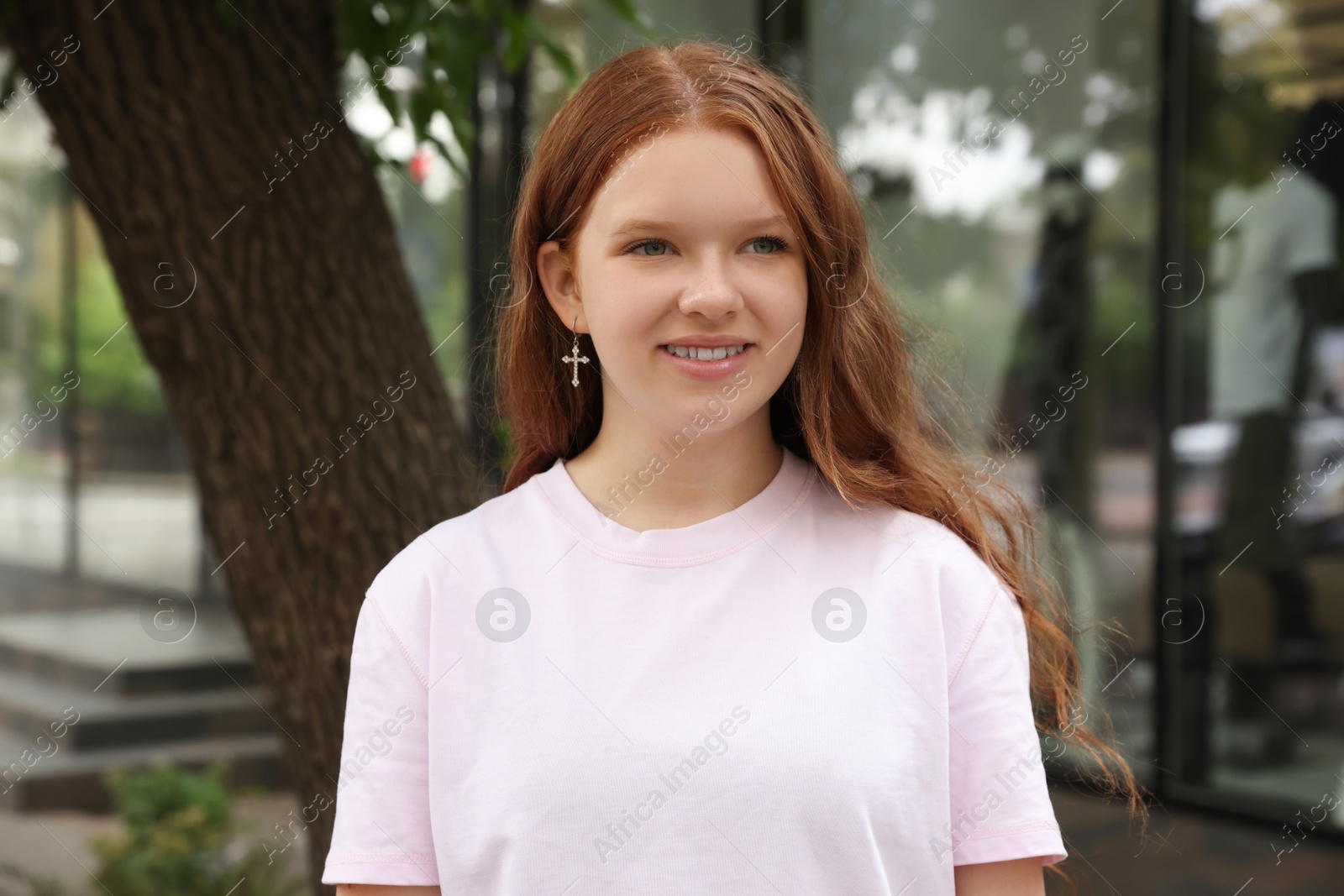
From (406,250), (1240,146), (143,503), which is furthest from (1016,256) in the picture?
(143,503)

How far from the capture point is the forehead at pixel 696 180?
1.23 metres

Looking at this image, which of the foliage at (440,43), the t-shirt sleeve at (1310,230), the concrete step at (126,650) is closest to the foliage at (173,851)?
the concrete step at (126,650)

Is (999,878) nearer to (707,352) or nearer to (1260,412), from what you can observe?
(707,352)

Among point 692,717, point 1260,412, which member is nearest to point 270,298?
point 692,717

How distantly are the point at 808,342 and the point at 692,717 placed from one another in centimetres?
44

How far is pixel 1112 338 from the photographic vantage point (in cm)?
425

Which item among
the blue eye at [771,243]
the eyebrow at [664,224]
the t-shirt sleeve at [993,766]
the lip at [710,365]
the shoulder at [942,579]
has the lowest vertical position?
the t-shirt sleeve at [993,766]

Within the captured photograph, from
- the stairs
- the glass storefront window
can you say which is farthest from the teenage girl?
the stairs

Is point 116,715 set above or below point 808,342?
below

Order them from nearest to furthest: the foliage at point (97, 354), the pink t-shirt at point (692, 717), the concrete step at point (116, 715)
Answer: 1. the pink t-shirt at point (692, 717)
2. the concrete step at point (116, 715)
3. the foliage at point (97, 354)

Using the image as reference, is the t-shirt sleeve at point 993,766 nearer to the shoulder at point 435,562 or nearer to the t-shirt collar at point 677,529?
the t-shirt collar at point 677,529

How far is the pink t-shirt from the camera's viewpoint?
3.89 feet

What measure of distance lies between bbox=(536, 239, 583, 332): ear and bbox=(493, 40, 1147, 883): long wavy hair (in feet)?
0.05

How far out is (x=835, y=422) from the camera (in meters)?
1.41
